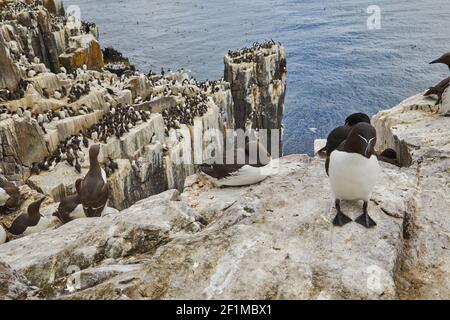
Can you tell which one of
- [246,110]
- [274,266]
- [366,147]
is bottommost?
[246,110]

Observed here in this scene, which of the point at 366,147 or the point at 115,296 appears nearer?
the point at 115,296

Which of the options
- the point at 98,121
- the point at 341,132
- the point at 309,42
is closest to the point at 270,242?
the point at 341,132

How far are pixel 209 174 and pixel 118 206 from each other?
12068 millimetres

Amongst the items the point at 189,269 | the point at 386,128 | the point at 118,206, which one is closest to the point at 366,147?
the point at 189,269

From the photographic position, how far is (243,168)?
723 cm

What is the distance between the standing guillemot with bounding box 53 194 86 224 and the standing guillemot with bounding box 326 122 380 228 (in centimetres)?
617

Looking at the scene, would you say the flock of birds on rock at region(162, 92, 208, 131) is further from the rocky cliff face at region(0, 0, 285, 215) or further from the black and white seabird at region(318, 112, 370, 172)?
the black and white seabird at region(318, 112, 370, 172)

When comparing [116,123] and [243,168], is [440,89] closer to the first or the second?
[243,168]

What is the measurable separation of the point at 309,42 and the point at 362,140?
7424cm

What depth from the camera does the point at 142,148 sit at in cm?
2086

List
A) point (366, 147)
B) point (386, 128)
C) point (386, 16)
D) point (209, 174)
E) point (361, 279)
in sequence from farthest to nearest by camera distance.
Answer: point (386, 16)
point (386, 128)
point (209, 174)
point (366, 147)
point (361, 279)

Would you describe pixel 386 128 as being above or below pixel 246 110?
above

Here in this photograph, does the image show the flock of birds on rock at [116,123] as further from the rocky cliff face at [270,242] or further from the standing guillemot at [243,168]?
the standing guillemot at [243,168]
